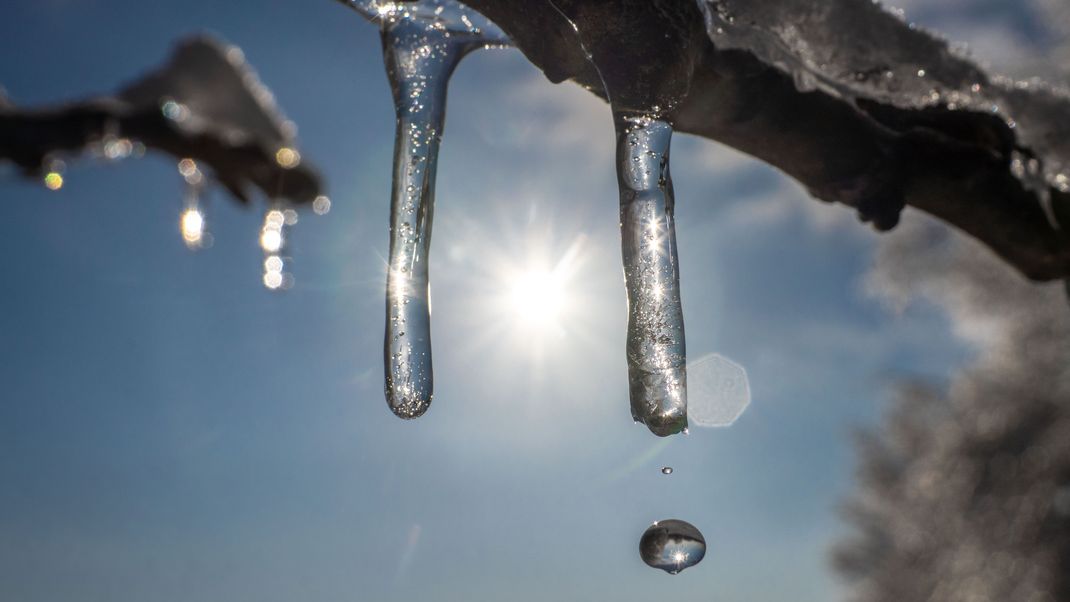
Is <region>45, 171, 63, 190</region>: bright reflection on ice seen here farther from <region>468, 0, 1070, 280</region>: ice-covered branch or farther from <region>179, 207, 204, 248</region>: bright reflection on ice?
<region>468, 0, 1070, 280</region>: ice-covered branch

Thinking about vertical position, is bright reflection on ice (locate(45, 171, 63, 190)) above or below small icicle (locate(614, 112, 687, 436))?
below

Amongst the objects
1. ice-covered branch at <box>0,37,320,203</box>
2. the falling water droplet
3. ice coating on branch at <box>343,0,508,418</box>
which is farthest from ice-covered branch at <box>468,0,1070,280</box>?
the falling water droplet

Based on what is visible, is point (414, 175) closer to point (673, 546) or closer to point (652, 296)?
point (652, 296)

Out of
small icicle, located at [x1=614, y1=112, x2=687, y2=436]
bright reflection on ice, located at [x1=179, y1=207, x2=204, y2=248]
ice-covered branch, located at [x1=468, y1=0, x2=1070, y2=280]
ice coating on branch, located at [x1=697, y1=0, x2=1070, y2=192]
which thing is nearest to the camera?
bright reflection on ice, located at [x1=179, y1=207, x2=204, y2=248]

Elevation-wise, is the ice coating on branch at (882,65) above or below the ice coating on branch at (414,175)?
above

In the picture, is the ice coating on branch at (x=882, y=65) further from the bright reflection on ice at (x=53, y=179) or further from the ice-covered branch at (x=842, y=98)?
the bright reflection on ice at (x=53, y=179)

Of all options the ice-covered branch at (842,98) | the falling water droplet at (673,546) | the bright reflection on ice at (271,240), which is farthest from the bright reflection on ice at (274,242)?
the falling water droplet at (673,546)

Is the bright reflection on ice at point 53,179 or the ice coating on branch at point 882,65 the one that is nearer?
the bright reflection on ice at point 53,179
